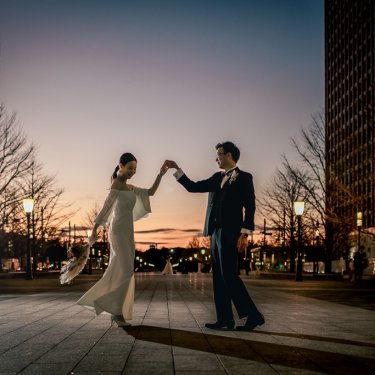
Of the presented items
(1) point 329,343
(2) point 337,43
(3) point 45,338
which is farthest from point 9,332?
(2) point 337,43

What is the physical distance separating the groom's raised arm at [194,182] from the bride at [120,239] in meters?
0.17

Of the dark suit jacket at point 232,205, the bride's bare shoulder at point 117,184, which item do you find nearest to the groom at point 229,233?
the dark suit jacket at point 232,205

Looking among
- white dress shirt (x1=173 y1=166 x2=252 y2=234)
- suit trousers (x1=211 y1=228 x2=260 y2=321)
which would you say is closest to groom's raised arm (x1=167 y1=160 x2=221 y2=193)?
white dress shirt (x1=173 y1=166 x2=252 y2=234)

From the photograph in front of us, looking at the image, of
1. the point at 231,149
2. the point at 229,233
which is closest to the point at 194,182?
the point at 231,149

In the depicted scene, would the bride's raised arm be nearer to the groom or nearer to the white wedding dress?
the white wedding dress

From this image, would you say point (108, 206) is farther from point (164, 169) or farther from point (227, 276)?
point (227, 276)

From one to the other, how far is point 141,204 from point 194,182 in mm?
1065

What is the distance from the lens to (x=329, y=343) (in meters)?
6.98

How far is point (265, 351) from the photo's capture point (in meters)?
6.29

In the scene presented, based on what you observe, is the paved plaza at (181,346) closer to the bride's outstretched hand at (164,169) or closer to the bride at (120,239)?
the bride at (120,239)

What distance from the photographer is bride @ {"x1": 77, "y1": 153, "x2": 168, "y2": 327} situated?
329 inches

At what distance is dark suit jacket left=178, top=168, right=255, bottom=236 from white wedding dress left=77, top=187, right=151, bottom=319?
1175 millimetres

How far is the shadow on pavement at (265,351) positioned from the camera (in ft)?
17.9

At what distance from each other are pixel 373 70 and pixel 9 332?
285ft
